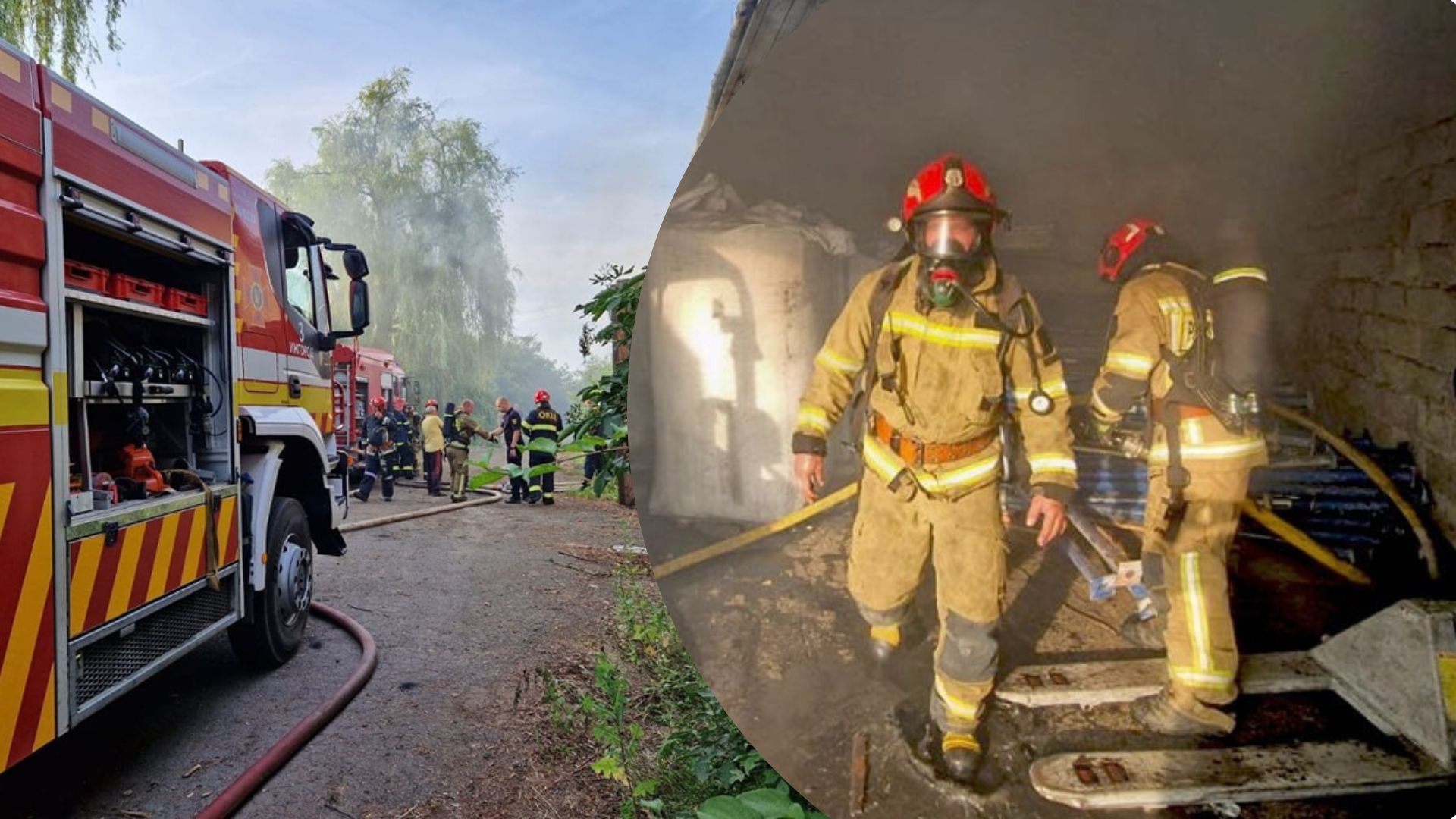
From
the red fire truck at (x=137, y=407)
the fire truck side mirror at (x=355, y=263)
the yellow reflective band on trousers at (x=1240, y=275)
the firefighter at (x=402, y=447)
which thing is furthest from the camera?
the firefighter at (x=402, y=447)

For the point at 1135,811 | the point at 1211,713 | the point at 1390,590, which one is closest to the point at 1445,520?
the point at 1390,590

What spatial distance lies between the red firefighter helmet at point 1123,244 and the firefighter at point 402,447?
15.3m

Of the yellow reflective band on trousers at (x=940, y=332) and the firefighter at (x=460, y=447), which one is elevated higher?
the yellow reflective band on trousers at (x=940, y=332)

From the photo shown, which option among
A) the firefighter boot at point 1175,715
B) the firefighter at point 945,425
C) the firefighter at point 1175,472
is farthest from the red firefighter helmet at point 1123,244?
the firefighter boot at point 1175,715

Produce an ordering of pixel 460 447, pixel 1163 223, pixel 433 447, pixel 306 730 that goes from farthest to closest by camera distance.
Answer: pixel 433 447, pixel 460 447, pixel 306 730, pixel 1163 223

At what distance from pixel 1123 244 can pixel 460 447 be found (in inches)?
516

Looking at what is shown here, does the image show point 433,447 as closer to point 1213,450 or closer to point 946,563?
point 946,563

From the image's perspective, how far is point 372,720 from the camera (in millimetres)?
4215

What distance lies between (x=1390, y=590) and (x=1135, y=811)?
1.48ft

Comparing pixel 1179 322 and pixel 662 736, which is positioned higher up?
pixel 1179 322

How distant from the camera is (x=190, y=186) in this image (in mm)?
4000

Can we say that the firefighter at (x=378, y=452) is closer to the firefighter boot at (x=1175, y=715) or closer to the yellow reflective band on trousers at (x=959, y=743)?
the yellow reflective band on trousers at (x=959, y=743)

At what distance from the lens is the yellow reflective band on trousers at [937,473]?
1.07 m

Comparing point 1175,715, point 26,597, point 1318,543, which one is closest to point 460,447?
point 26,597
